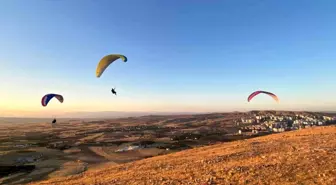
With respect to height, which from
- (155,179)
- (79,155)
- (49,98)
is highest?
(49,98)

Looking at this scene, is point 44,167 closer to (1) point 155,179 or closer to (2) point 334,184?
(1) point 155,179

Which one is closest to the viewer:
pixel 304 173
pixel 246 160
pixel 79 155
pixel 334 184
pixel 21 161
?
→ pixel 334 184

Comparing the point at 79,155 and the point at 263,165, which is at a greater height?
the point at 263,165

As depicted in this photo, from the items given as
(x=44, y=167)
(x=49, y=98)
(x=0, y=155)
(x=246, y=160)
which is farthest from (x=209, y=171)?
(x=0, y=155)

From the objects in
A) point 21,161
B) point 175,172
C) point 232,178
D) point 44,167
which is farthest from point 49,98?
point 232,178

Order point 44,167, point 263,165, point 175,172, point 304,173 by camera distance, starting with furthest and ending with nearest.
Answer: point 44,167 → point 175,172 → point 263,165 → point 304,173

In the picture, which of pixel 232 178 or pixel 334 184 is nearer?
pixel 334 184
